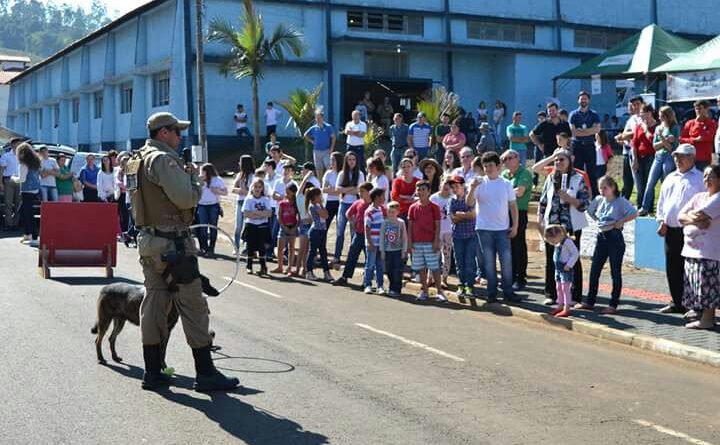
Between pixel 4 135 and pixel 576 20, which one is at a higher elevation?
pixel 576 20

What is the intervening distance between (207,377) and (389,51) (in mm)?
34112

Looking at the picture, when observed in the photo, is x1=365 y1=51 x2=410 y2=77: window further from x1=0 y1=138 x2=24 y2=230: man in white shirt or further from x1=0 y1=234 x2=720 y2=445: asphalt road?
x1=0 y1=234 x2=720 y2=445: asphalt road

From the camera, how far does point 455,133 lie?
19672 millimetres

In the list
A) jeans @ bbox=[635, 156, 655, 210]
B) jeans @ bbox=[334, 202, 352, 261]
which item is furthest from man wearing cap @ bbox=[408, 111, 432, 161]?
jeans @ bbox=[635, 156, 655, 210]

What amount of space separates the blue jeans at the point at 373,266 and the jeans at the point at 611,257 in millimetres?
3421

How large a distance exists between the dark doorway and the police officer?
105 ft

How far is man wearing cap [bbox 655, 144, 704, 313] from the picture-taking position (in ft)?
39.2

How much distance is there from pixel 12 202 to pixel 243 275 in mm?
9816

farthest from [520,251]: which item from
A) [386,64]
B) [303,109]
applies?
[386,64]

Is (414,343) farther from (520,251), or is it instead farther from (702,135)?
(702,135)

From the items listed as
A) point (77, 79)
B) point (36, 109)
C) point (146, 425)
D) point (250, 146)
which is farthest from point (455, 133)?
point (36, 109)

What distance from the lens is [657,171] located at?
16297mm

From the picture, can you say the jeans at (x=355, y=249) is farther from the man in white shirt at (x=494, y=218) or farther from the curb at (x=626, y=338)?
the curb at (x=626, y=338)

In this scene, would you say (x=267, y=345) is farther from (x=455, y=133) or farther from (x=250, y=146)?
(x=250, y=146)
